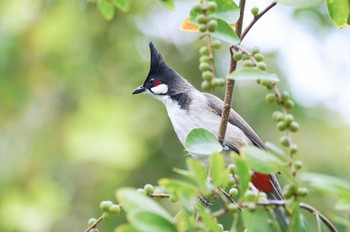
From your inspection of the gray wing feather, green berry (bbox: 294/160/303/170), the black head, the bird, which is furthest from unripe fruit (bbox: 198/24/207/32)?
the black head

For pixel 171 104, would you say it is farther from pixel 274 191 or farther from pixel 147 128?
pixel 147 128

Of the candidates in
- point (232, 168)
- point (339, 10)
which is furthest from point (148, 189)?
point (339, 10)

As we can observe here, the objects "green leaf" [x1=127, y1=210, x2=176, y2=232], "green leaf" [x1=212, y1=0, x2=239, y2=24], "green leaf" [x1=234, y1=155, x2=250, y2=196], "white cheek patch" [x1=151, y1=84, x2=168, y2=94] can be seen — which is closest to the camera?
"green leaf" [x1=127, y1=210, x2=176, y2=232]

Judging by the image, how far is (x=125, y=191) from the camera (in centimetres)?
109

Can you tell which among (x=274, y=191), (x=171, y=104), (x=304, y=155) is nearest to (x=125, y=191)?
(x=274, y=191)

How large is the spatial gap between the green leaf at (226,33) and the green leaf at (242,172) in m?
0.31

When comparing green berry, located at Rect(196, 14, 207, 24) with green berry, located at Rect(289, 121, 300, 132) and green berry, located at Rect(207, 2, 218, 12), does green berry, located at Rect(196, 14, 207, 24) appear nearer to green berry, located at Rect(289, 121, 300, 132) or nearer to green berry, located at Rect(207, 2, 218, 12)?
green berry, located at Rect(207, 2, 218, 12)

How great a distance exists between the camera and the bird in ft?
10.00

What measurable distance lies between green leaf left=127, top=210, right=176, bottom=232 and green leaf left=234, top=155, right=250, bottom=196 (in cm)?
16

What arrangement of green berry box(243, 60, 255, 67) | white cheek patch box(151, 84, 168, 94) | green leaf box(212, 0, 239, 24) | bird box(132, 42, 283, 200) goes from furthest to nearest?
white cheek patch box(151, 84, 168, 94) → bird box(132, 42, 283, 200) → green leaf box(212, 0, 239, 24) → green berry box(243, 60, 255, 67)

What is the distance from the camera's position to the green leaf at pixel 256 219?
1.17 m

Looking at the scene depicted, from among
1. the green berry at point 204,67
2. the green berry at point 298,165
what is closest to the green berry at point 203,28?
the green berry at point 204,67

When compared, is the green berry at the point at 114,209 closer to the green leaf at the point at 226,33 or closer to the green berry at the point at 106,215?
the green berry at the point at 106,215

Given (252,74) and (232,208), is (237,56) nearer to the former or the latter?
(252,74)
